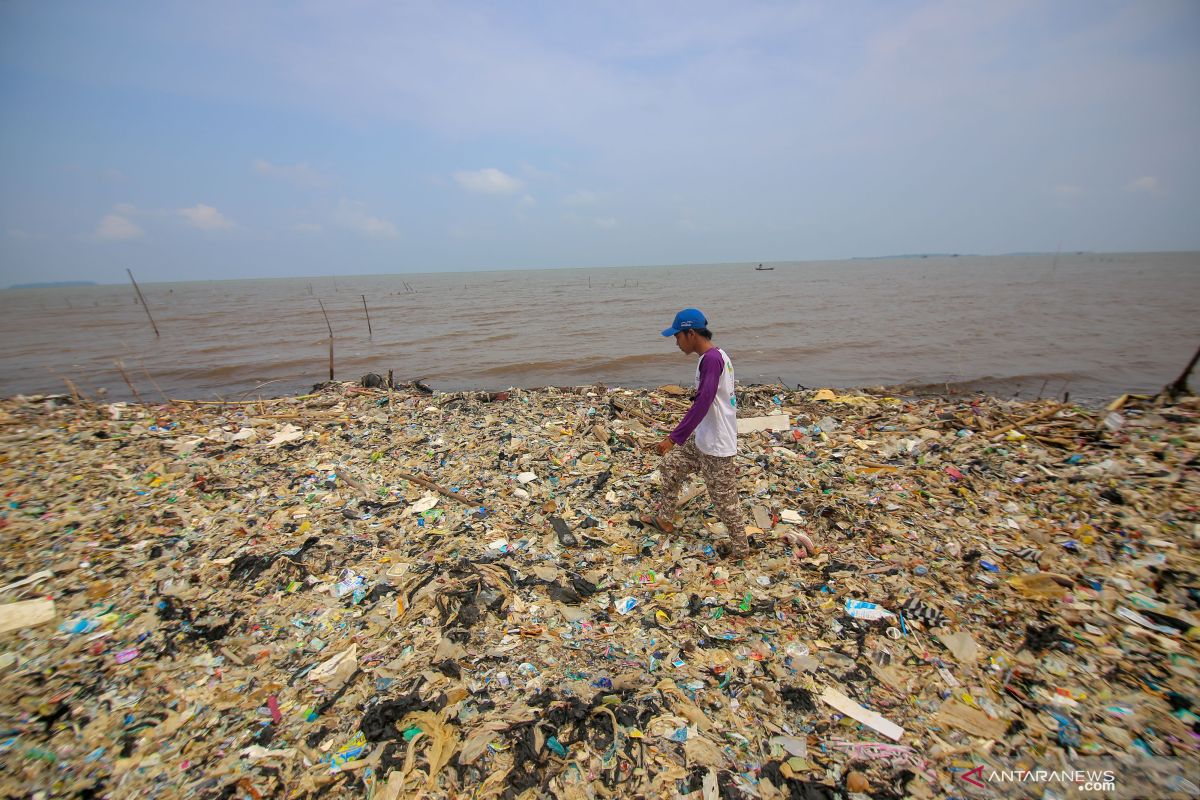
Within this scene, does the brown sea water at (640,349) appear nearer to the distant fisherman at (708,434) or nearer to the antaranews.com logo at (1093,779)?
the distant fisherman at (708,434)

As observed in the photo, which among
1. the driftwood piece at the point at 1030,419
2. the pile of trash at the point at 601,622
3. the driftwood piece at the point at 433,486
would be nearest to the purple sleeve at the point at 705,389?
the pile of trash at the point at 601,622

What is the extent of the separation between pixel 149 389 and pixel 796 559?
17.1 m

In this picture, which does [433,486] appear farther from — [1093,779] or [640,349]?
[640,349]

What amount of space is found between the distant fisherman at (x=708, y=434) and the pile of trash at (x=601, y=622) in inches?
19.7

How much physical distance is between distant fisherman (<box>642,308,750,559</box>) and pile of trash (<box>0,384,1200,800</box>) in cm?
50

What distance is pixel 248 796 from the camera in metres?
2.45

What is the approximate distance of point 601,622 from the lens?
356 centimetres

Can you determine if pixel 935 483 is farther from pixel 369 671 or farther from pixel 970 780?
pixel 369 671

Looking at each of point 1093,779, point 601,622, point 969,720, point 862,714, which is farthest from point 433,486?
point 1093,779

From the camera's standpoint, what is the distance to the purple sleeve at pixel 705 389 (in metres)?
3.79

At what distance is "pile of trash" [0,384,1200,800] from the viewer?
8.38 ft

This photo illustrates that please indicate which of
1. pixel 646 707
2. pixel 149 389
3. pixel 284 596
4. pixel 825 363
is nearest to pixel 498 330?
pixel 149 389

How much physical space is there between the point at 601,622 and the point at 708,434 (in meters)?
1.68

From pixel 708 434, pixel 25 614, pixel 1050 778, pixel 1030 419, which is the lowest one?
pixel 1050 778
